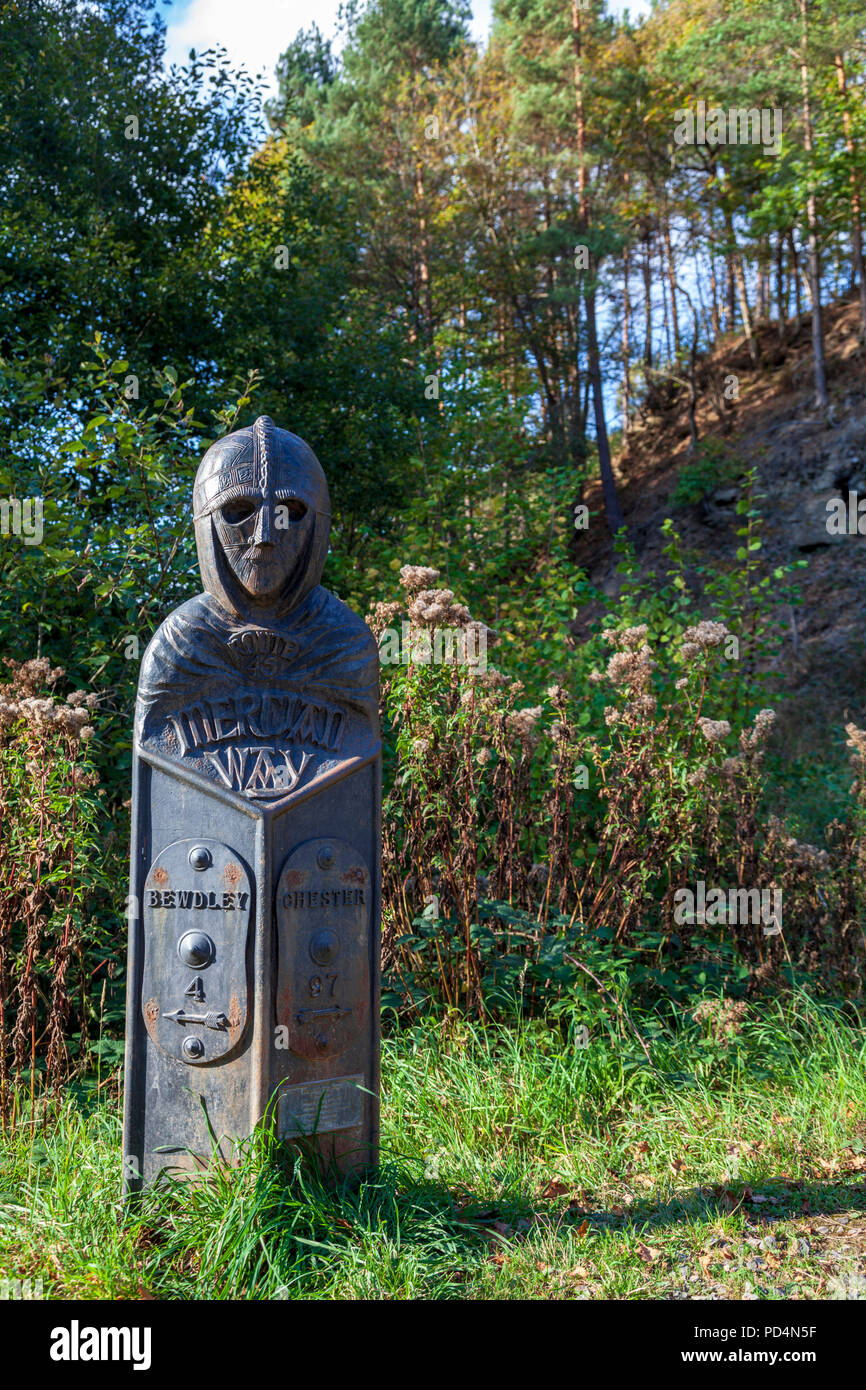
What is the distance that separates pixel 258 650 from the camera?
344 cm

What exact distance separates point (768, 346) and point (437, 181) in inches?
301

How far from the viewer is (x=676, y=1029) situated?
5098 mm

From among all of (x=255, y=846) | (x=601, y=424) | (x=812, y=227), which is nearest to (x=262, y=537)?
(x=255, y=846)

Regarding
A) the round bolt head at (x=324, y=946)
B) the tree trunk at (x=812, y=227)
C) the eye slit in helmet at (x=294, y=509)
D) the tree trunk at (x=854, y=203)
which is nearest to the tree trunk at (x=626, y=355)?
the tree trunk at (x=812, y=227)

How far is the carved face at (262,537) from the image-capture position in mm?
3344

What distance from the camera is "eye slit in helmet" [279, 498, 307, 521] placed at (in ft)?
11.1

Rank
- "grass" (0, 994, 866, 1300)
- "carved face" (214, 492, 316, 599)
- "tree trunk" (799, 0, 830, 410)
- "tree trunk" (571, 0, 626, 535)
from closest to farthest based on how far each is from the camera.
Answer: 1. "grass" (0, 994, 866, 1300)
2. "carved face" (214, 492, 316, 599)
3. "tree trunk" (799, 0, 830, 410)
4. "tree trunk" (571, 0, 626, 535)

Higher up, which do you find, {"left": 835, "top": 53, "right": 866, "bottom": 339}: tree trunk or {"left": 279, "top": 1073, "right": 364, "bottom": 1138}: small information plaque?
{"left": 835, "top": 53, "right": 866, "bottom": 339}: tree trunk

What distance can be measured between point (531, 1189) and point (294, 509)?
103 inches

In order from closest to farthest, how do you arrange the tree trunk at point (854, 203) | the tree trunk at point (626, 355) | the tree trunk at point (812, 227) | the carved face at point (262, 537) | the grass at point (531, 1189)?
the grass at point (531, 1189), the carved face at point (262, 537), the tree trunk at point (854, 203), the tree trunk at point (812, 227), the tree trunk at point (626, 355)

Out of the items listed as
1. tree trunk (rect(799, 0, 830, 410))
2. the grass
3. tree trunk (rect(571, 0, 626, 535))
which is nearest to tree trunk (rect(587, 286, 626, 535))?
tree trunk (rect(571, 0, 626, 535))

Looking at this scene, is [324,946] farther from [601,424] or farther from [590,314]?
[590,314]

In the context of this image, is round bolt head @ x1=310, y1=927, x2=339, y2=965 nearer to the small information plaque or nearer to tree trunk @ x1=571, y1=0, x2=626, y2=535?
the small information plaque

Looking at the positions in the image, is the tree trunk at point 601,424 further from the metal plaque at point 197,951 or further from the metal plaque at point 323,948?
the metal plaque at point 197,951
